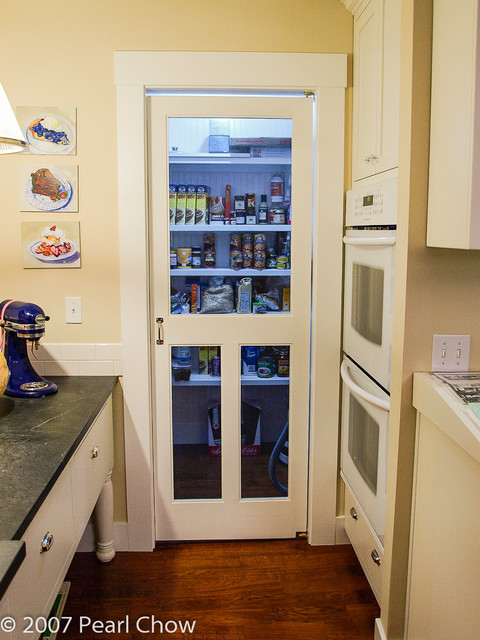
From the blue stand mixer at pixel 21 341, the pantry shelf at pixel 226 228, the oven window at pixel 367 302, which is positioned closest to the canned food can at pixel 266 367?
the oven window at pixel 367 302

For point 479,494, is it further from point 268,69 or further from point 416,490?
point 268,69

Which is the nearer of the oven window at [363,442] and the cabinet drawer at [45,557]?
the cabinet drawer at [45,557]

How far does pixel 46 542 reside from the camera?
4.75ft

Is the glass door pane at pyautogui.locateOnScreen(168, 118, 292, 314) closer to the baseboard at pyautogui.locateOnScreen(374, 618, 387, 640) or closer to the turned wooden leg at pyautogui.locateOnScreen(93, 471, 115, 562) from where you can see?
the turned wooden leg at pyautogui.locateOnScreen(93, 471, 115, 562)

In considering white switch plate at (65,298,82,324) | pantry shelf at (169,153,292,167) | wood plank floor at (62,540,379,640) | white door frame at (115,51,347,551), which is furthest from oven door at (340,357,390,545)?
white switch plate at (65,298,82,324)

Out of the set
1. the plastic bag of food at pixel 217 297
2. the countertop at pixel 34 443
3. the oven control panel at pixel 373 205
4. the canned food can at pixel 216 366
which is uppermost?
the oven control panel at pixel 373 205

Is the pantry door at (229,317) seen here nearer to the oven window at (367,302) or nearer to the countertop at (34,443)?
the oven window at (367,302)

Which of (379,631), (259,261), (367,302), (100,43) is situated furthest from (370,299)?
(100,43)

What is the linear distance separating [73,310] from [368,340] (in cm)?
122

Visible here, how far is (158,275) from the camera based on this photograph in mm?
2510

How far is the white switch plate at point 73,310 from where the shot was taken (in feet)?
8.14

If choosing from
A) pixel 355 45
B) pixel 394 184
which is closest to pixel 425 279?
pixel 394 184

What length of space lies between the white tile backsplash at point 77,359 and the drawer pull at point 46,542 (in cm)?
107

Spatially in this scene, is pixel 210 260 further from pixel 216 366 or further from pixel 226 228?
pixel 216 366
